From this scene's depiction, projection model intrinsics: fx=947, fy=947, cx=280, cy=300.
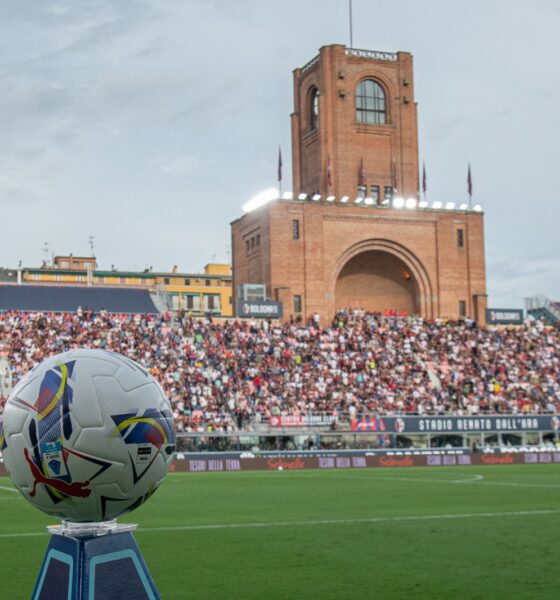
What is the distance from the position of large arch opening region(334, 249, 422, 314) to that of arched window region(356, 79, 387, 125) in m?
11.2

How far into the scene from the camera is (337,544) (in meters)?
13.2

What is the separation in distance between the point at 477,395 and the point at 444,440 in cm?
587

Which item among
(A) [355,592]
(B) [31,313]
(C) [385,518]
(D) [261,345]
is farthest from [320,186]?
(A) [355,592]

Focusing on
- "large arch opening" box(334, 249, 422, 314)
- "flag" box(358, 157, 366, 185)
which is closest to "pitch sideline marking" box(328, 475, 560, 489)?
"large arch opening" box(334, 249, 422, 314)

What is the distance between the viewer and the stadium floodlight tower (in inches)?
242

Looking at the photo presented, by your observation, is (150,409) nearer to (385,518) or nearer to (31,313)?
(385,518)

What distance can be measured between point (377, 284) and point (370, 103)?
14.6 meters

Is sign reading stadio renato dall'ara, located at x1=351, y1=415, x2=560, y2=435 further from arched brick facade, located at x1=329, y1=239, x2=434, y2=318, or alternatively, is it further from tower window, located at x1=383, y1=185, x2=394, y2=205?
tower window, located at x1=383, y1=185, x2=394, y2=205

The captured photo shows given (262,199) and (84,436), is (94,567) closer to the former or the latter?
(84,436)

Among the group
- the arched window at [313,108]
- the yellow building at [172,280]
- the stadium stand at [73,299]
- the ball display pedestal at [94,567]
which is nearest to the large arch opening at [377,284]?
the arched window at [313,108]

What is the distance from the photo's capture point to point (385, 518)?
1688 centimetres

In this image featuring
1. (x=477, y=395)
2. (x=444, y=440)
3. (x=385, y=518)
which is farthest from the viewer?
(x=477, y=395)

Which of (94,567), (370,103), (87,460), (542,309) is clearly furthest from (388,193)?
(94,567)

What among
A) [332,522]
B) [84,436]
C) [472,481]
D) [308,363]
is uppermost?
[308,363]
